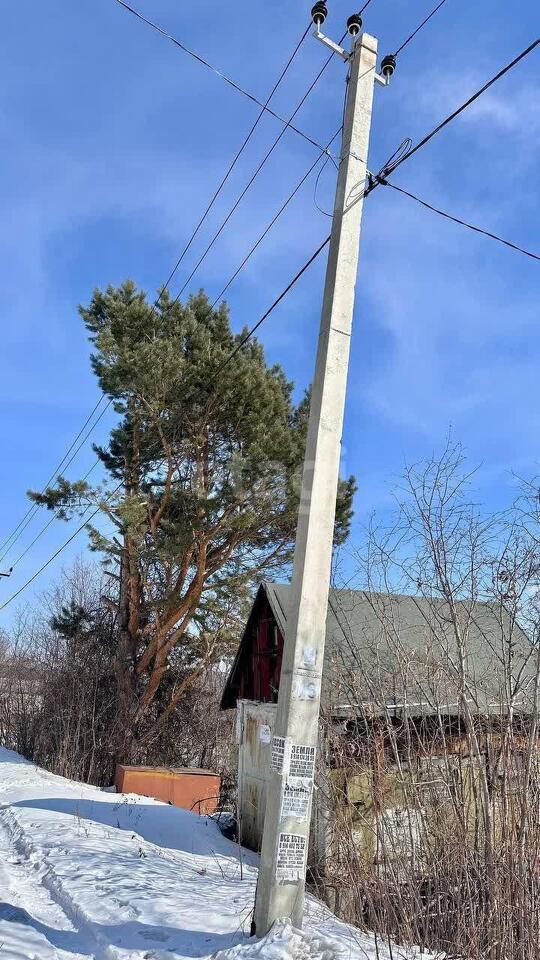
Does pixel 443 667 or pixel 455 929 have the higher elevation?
pixel 443 667

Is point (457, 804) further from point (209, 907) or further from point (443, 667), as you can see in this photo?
point (209, 907)

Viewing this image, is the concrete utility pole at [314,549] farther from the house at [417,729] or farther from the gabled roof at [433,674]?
the gabled roof at [433,674]

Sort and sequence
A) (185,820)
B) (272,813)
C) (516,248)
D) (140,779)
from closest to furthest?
(272,813)
(516,248)
(185,820)
(140,779)

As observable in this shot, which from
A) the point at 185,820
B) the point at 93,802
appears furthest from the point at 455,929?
the point at 93,802

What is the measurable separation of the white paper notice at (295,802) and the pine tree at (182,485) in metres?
12.7

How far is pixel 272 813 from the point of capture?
460cm

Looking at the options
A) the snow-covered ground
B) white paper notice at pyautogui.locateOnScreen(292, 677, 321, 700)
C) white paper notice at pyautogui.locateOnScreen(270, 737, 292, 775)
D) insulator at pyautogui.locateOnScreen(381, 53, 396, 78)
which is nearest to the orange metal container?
the snow-covered ground

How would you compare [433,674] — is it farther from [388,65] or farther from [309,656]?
[388,65]

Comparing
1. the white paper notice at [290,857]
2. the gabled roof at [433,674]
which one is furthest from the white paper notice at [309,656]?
the gabled roof at [433,674]

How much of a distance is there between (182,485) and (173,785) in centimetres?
724

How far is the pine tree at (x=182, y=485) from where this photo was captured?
17.6 m

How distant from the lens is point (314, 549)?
195 inches

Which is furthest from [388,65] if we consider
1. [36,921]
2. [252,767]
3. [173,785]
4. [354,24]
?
[173,785]

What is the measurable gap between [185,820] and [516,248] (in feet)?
32.8
